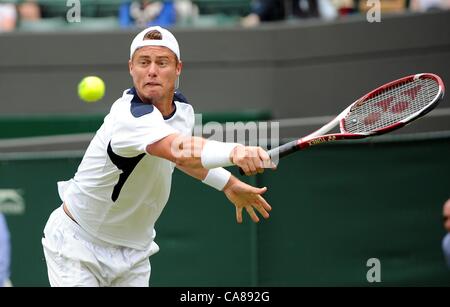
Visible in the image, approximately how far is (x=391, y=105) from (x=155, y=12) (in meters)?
5.42

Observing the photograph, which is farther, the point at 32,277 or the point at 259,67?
the point at 259,67

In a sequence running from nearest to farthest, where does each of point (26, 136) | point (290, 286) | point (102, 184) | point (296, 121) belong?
point (102, 184)
point (290, 286)
point (296, 121)
point (26, 136)

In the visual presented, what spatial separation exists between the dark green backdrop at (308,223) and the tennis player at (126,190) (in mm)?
3558

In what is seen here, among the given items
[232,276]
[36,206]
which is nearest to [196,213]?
[232,276]

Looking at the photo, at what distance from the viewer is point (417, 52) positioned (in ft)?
37.2

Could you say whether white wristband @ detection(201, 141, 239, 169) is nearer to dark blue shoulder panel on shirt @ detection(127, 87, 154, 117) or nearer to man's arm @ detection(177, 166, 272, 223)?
dark blue shoulder panel on shirt @ detection(127, 87, 154, 117)

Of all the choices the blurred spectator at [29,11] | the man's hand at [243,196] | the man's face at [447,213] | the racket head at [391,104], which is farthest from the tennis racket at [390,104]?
the blurred spectator at [29,11]

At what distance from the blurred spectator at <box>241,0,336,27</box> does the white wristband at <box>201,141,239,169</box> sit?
6.43 m

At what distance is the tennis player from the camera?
5758 mm

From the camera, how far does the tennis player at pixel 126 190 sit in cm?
576

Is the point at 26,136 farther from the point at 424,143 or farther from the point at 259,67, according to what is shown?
the point at 424,143

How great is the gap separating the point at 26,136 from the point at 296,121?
9.26 ft

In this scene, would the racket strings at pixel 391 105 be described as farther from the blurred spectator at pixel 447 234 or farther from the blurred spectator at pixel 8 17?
the blurred spectator at pixel 8 17

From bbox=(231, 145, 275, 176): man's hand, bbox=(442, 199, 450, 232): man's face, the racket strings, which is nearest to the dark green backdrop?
bbox=(442, 199, 450, 232): man's face
